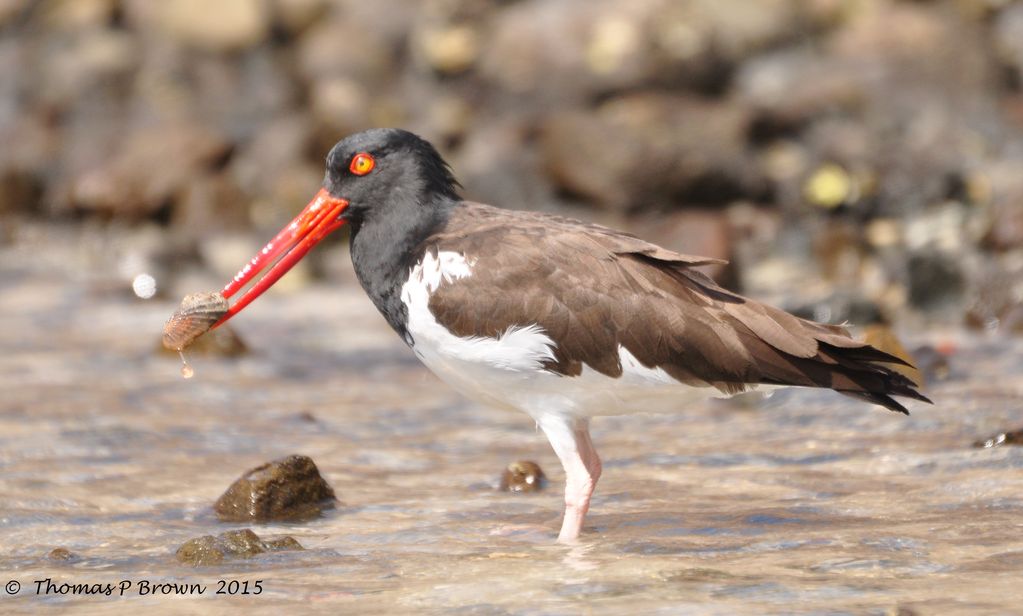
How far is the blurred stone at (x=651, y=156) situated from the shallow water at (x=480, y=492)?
10.8 ft

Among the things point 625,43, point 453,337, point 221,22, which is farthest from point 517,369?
point 221,22

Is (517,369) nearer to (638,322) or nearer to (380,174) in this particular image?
(638,322)

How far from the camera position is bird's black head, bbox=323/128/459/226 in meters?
5.78

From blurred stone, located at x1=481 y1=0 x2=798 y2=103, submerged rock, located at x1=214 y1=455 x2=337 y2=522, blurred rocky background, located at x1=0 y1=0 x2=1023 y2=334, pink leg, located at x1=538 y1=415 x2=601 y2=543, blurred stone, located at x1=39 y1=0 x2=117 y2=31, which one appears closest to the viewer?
pink leg, located at x1=538 y1=415 x2=601 y2=543

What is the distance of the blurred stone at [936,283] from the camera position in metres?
10.3

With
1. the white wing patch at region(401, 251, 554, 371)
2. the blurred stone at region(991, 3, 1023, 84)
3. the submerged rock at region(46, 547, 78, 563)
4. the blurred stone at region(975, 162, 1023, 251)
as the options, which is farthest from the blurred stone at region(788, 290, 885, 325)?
the submerged rock at region(46, 547, 78, 563)

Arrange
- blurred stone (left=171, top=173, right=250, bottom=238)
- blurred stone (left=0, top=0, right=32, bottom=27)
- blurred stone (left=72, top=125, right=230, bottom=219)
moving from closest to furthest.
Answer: blurred stone (left=171, top=173, right=250, bottom=238)
blurred stone (left=72, top=125, right=230, bottom=219)
blurred stone (left=0, top=0, right=32, bottom=27)

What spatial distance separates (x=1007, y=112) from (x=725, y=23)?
2.73 m

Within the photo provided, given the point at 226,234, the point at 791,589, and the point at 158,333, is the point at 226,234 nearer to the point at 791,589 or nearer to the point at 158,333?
the point at 158,333

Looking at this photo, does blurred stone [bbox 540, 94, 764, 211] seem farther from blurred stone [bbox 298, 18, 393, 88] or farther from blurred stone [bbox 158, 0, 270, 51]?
blurred stone [bbox 158, 0, 270, 51]

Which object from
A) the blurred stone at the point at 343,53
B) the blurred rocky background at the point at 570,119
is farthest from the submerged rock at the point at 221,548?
the blurred stone at the point at 343,53

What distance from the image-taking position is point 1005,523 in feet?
17.0

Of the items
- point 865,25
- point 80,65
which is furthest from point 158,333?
point 865,25

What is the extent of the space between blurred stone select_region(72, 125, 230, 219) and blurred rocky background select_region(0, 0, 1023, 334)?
0.03 m
